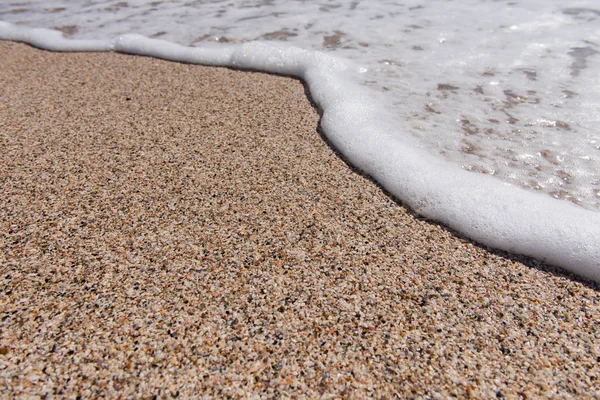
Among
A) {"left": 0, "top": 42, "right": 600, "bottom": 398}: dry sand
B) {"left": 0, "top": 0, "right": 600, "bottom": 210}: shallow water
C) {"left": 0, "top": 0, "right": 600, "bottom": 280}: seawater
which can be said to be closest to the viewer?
{"left": 0, "top": 42, "right": 600, "bottom": 398}: dry sand

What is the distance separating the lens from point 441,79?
2.60 metres

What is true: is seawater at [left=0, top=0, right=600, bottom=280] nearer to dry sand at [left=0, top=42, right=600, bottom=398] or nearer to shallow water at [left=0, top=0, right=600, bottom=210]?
shallow water at [left=0, top=0, right=600, bottom=210]

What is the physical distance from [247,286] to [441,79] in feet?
6.47

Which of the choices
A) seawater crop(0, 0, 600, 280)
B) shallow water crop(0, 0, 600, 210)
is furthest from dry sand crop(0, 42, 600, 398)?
shallow water crop(0, 0, 600, 210)

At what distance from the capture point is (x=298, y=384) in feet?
3.22

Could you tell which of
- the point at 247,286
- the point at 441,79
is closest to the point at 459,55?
the point at 441,79

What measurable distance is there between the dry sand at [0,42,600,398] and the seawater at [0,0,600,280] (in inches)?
6.1

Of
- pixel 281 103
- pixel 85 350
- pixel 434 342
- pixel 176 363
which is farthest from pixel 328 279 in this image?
pixel 281 103

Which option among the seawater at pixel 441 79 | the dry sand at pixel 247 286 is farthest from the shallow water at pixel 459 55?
the dry sand at pixel 247 286

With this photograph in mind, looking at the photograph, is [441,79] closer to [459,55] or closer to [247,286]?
[459,55]

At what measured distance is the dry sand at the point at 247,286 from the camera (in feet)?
3.29

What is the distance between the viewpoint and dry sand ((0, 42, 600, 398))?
1.00 meters

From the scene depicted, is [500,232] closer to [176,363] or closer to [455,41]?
[176,363]

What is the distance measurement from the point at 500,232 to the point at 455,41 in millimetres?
2095
